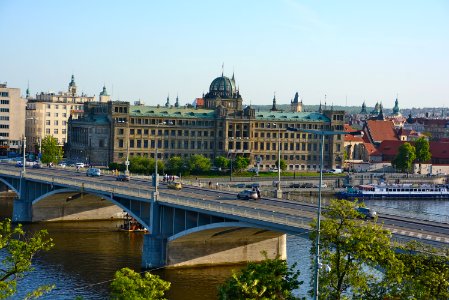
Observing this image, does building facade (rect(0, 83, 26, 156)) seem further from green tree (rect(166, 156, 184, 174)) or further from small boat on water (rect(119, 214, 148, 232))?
small boat on water (rect(119, 214, 148, 232))

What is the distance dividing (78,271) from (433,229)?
30284 mm

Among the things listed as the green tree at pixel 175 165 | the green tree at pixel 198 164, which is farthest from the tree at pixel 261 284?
the green tree at pixel 198 164

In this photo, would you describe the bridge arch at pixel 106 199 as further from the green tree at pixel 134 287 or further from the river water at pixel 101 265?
the green tree at pixel 134 287

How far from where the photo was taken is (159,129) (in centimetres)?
16375

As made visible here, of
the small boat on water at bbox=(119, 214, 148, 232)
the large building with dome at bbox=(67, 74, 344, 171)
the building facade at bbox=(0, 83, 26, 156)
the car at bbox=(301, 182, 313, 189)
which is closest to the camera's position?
the small boat on water at bbox=(119, 214, 148, 232)

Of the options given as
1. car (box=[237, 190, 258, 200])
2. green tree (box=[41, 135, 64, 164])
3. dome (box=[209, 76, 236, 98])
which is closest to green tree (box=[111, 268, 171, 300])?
car (box=[237, 190, 258, 200])

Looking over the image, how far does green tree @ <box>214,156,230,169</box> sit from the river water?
5960 cm

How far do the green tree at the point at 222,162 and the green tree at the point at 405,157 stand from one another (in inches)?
1597

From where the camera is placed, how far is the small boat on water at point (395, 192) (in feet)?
473

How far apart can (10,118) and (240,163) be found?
60.2 metres

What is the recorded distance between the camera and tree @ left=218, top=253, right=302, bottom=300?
38062 millimetres

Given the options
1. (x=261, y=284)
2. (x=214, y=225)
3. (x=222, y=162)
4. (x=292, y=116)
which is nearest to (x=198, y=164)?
(x=222, y=162)

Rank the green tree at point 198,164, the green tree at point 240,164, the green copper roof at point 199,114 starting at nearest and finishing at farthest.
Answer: the green tree at point 198,164 < the green tree at point 240,164 < the green copper roof at point 199,114

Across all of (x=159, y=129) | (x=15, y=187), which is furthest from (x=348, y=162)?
(x=15, y=187)
